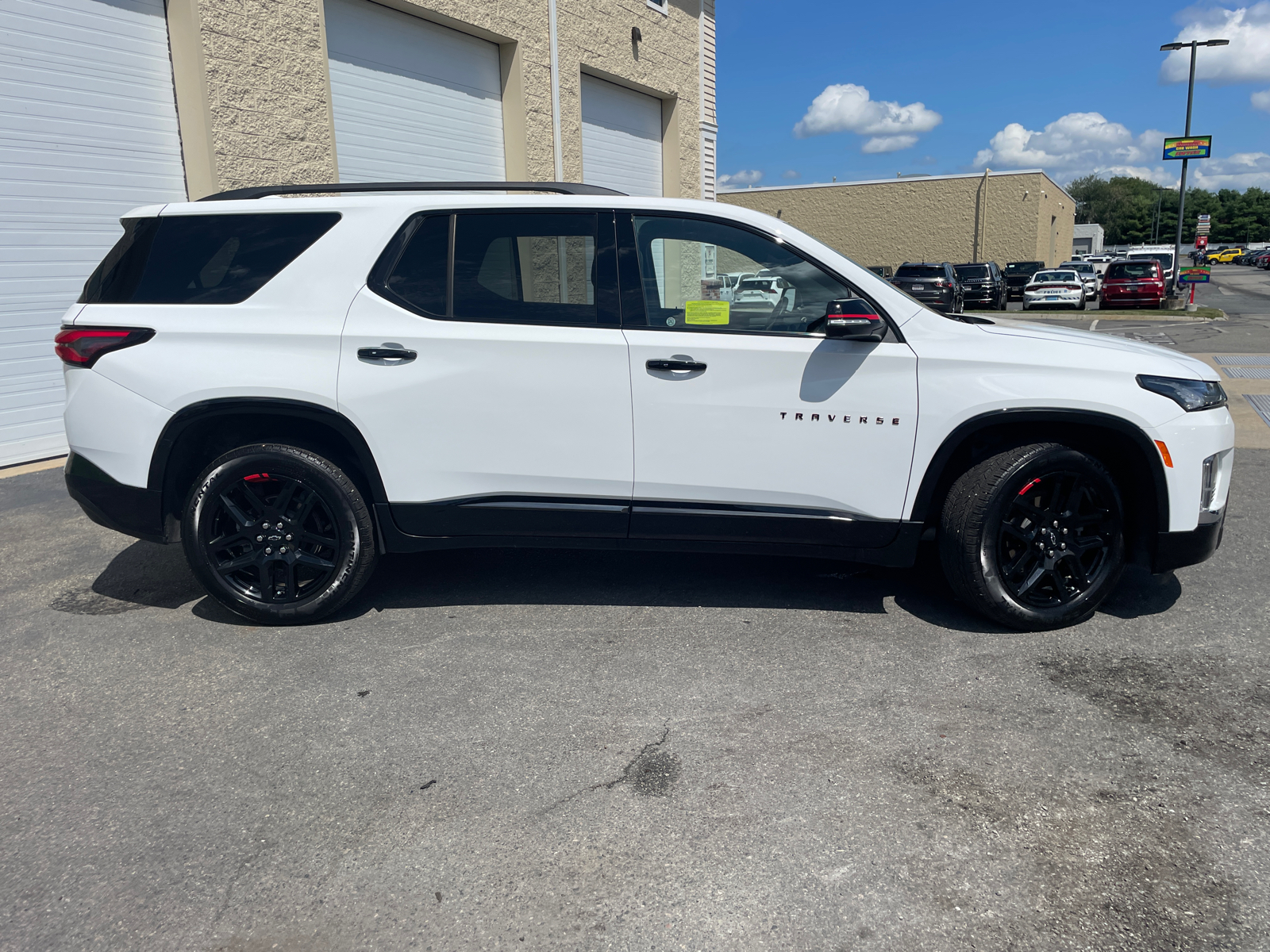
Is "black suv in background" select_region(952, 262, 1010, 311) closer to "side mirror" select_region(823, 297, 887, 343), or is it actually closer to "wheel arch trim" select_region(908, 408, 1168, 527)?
"wheel arch trim" select_region(908, 408, 1168, 527)

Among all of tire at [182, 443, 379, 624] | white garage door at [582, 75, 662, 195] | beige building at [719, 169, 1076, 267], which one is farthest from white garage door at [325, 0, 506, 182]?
beige building at [719, 169, 1076, 267]

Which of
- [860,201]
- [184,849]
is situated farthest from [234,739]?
[860,201]

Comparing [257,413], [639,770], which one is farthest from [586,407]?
[639,770]

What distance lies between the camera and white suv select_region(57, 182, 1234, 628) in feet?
12.7

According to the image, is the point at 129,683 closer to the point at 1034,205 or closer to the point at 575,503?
the point at 575,503

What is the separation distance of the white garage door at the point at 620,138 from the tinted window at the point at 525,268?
9.79 metres

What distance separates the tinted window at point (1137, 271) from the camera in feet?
96.6

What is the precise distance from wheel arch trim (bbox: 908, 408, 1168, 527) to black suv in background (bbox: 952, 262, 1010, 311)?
30.6 metres

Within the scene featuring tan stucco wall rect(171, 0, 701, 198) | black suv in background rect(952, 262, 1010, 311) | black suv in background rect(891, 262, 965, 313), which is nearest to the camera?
tan stucco wall rect(171, 0, 701, 198)

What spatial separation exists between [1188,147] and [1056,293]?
5.66 m

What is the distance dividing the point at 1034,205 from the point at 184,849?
51.2m

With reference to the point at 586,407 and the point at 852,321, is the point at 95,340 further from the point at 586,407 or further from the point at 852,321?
the point at 852,321

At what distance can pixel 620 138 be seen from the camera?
14.9 m

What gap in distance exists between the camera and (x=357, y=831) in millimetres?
2701
